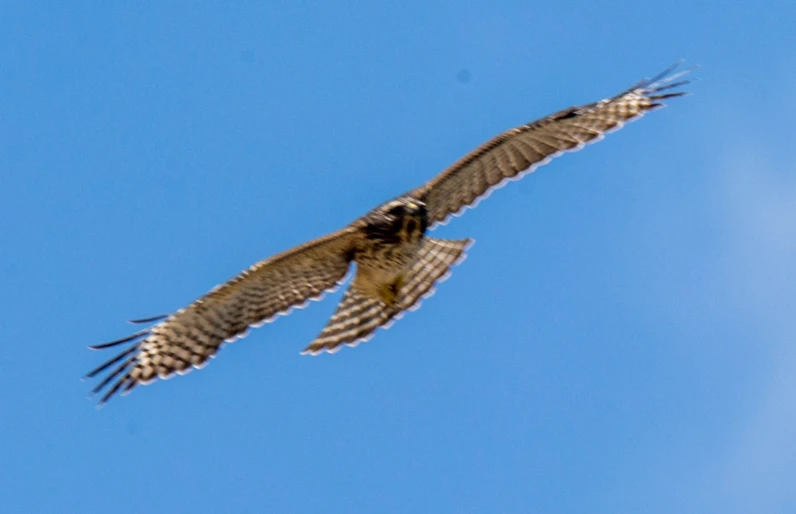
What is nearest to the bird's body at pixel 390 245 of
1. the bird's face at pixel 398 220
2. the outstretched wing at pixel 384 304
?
the bird's face at pixel 398 220

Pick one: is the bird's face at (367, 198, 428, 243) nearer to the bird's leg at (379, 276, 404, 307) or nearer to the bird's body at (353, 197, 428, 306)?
the bird's body at (353, 197, 428, 306)

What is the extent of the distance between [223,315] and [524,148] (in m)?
2.87

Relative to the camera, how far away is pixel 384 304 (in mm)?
10984

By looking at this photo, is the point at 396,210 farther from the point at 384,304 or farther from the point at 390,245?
the point at 384,304

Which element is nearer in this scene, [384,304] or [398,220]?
[398,220]

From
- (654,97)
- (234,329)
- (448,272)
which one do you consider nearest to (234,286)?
(234,329)

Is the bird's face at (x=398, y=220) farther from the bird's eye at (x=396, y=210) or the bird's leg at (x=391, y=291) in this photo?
the bird's leg at (x=391, y=291)

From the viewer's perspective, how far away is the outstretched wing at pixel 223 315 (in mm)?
10344

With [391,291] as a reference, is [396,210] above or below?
above

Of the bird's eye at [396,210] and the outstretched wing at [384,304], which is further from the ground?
the bird's eye at [396,210]

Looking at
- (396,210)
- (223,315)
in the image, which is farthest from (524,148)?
(223,315)

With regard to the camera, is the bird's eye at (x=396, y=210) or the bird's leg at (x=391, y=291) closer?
the bird's eye at (x=396, y=210)

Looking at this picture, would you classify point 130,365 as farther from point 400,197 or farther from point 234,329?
point 400,197

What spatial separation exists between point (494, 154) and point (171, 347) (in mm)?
3156
